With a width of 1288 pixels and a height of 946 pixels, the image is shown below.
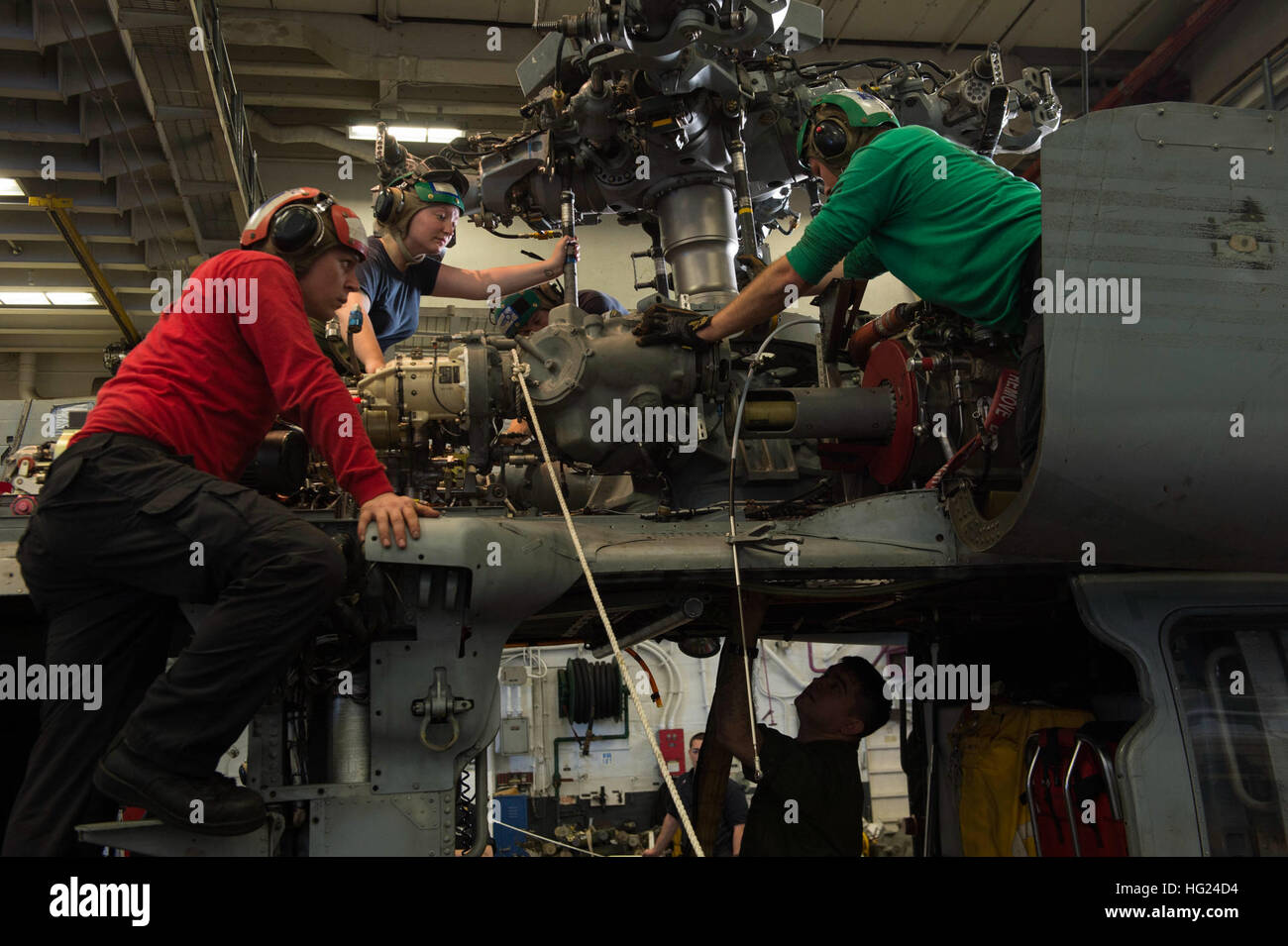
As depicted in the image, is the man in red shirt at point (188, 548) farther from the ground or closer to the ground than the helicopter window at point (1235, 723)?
farther from the ground

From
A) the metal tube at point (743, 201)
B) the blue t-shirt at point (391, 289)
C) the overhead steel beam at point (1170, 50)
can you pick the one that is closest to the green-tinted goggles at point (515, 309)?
the blue t-shirt at point (391, 289)

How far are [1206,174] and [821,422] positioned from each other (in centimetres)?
151

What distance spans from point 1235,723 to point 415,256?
13.2ft

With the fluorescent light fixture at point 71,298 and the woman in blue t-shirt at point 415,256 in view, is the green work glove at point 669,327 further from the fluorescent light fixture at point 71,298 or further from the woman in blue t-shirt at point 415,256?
the fluorescent light fixture at point 71,298

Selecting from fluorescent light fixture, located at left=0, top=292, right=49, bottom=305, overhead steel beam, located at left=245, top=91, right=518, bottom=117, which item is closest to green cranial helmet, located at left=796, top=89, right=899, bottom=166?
overhead steel beam, located at left=245, top=91, right=518, bottom=117

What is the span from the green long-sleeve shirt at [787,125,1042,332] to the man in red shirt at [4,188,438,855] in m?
1.57

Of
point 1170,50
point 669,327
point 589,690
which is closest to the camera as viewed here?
point 669,327

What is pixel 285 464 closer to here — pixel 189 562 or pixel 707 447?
pixel 189 562

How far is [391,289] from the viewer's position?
509 centimetres

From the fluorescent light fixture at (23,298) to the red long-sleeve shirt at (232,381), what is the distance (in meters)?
12.5

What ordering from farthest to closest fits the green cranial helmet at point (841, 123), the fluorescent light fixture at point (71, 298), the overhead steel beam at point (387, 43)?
the fluorescent light fixture at point (71, 298) < the overhead steel beam at point (387, 43) < the green cranial helmet at point (841, 123)

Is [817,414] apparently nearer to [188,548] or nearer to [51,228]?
[188,548]

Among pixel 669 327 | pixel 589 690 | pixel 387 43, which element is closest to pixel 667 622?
pixel 669 327

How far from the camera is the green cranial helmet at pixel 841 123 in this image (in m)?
3.56
